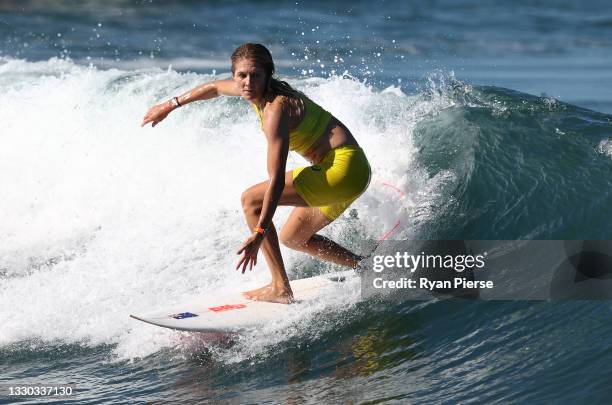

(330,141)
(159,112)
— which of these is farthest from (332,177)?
(159,112)

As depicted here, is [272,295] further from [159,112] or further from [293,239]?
[159,112]

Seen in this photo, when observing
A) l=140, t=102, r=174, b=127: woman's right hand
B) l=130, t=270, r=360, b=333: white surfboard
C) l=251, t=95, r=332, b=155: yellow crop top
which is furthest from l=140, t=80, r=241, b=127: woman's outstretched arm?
l=130, t=270, r=360, b=333: white surfboard

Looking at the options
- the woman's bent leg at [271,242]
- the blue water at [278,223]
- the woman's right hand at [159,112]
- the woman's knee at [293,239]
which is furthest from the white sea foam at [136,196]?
the woman's right hand at [159,112]

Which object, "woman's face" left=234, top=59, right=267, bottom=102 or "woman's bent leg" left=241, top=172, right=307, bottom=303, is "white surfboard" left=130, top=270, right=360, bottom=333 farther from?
"woman's face" left=234, top=59, right=267, bottom=102

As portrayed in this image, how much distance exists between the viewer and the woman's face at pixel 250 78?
5.18 meters

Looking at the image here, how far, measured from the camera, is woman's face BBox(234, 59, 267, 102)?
5184mm

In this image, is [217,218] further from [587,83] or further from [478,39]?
[478,39]

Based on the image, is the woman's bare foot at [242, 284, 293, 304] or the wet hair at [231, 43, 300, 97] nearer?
the wet hair at [231, 43, 300, 97]

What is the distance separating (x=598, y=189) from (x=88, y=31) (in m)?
17.2

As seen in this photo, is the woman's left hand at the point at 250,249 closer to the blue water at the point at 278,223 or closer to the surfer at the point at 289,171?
the surfer at the point at 289,171

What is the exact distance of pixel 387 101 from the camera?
9.15 metres

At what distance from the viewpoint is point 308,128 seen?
5523mm

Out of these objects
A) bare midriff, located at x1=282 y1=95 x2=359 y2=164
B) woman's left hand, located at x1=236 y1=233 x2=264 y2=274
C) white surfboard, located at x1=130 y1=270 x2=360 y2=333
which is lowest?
white surfboard, located at x1=130 y1=270 x2=360 y2=333

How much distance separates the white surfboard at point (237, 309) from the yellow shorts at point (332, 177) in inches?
30.5
